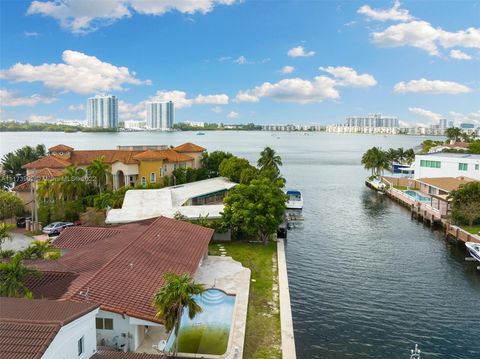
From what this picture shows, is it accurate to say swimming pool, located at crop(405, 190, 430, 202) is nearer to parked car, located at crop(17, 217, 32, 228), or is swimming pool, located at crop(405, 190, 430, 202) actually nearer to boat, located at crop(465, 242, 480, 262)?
boat, located at crop(465, 242, 480, 262)

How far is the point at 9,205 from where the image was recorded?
4503 centimetres

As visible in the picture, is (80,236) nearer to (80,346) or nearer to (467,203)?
(80,346)

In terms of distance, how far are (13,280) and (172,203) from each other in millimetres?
26597

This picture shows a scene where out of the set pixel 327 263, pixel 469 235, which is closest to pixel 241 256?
pixel 327 263

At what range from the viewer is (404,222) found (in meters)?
56.6

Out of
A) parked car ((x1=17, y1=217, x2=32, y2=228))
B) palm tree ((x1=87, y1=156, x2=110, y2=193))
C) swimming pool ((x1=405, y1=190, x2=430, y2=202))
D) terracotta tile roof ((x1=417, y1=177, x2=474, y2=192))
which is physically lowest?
parked car ((x1=17, y1=217, x2=32, y2=228))

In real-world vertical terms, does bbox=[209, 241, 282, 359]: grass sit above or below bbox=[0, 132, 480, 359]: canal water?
above

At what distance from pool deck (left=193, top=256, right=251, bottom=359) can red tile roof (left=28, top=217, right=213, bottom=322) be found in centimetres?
194

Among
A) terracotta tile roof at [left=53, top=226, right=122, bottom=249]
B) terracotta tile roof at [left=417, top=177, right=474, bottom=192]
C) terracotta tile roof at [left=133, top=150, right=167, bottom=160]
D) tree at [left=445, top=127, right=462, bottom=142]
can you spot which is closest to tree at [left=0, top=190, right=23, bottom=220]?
terracotta tile roof at [left=133, top=150, right=167, bottom=160]

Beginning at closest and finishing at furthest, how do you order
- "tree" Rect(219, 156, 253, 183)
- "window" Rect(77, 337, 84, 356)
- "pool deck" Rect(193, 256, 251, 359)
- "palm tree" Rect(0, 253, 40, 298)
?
1. "window" Rect(77, 337, 84, 356)
2. "palm tree" Rect(0, 253, 40, 298)
3. "pool deck" Rect(193, 256, 251, 359)
4. "tree" Rect(219, 156, 253, 183)

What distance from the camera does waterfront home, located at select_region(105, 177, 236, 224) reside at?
134 ft

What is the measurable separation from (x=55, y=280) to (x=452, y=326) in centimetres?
2314

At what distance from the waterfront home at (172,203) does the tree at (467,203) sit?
26933 mm

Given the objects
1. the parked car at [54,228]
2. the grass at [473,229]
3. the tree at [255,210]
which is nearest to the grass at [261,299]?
the tree at [255,210]
